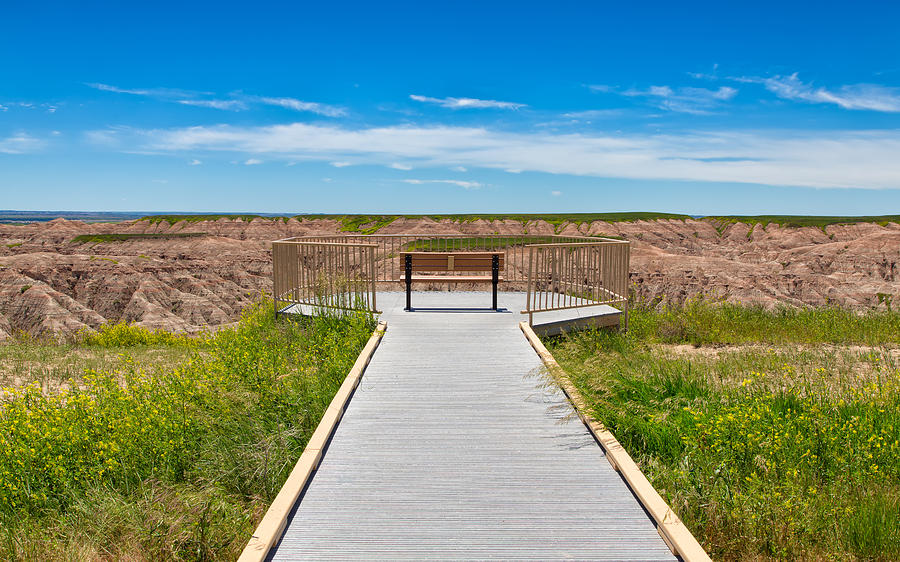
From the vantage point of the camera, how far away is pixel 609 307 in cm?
1085

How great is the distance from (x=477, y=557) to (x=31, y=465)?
4.22 metres

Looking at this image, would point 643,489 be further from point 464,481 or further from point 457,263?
point 457,263

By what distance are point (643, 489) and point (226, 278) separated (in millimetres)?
46054

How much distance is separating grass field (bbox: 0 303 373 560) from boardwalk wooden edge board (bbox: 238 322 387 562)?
0.22m

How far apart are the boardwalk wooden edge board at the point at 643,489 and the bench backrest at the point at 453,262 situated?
5104 mm

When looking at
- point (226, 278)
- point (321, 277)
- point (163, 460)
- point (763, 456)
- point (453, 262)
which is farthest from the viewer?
point (226, 278)

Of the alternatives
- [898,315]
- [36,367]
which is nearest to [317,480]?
[36,367]

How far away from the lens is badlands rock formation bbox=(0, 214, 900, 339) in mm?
30047

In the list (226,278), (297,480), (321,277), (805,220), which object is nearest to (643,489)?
(297,480)

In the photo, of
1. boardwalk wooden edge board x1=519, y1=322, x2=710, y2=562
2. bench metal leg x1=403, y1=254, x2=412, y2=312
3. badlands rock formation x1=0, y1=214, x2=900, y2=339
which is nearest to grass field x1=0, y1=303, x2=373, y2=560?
boardwalk wooden edge board x1=519, y1=322, x2=710, y2=562

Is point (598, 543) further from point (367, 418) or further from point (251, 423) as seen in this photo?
point (251, 423)

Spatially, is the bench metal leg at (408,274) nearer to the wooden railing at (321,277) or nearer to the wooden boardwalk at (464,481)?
the wooden railing at (321,277)

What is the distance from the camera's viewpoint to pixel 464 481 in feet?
14.1

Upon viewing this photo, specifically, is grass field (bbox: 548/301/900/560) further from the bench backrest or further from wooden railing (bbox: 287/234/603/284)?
wooden railing (bbox: 287/234/603/284)
